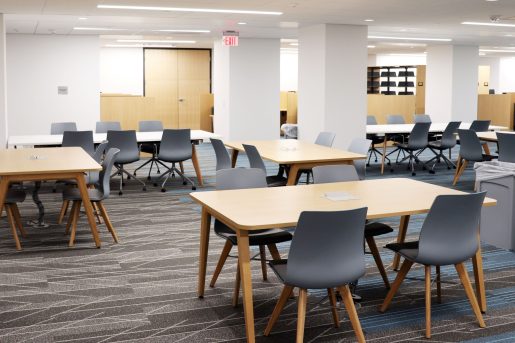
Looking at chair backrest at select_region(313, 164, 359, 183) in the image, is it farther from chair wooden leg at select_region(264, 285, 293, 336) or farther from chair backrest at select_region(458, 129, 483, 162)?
chair backrest at select_region(458, 129, 483, 162)

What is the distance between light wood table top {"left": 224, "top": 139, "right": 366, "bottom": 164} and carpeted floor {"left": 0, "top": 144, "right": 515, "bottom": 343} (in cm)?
111

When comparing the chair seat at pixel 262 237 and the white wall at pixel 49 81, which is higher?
the white wall at pixel 49 81

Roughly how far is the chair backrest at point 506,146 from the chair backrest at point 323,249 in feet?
19.0

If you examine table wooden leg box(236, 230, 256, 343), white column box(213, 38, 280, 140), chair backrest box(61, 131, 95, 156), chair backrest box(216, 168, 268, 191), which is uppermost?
white column box(213, 38, 280, 140)

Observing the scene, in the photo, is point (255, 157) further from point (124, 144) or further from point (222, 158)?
point (124, 144)

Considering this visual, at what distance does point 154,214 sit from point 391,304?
4020 millimetres

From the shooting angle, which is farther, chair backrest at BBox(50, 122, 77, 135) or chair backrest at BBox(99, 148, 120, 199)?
chair backrest at BBox(50, 122, 77, 135)

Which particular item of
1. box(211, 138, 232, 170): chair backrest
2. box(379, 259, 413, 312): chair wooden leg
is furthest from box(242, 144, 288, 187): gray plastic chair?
box(379, 259, 413, 312): chair wooden leg

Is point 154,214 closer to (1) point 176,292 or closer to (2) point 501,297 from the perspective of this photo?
(1) point 176,292

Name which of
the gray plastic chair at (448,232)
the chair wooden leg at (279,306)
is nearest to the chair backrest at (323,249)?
the chair wooden leg at (279,306)

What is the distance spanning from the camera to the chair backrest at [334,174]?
5570 mm

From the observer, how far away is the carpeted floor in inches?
167

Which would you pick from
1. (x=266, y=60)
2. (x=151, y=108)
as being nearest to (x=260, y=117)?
(x=266, y=60)

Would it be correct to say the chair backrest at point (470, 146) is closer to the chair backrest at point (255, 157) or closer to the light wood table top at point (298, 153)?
the light wood table top at point (298, 153)
